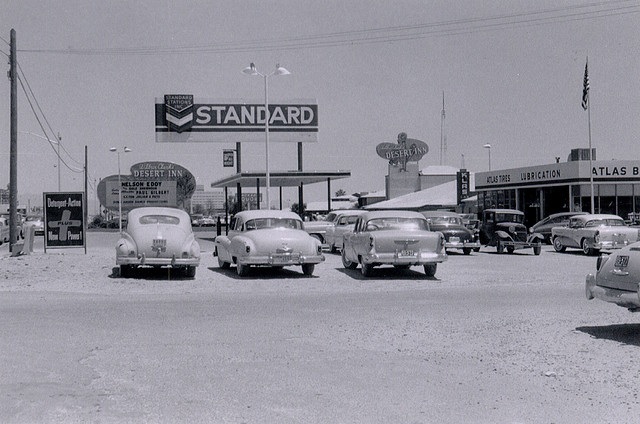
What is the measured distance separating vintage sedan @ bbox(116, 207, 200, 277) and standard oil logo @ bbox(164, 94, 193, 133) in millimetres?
26732

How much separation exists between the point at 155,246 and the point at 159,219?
1.27 metres

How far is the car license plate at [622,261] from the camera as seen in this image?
9074 mm

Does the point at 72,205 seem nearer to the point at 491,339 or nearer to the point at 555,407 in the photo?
the point at 491,339

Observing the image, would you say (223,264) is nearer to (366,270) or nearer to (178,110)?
(366,270)

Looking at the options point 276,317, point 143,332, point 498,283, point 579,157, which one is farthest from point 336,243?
point 579,157

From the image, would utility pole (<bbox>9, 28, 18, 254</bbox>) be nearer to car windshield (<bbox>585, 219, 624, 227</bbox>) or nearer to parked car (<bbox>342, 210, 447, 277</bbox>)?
parked car (<bbox>342, 210, 447, 277</bbox>)

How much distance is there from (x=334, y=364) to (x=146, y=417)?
2504 mm

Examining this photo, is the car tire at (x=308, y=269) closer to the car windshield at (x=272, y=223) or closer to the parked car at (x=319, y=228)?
the car windshield at (x=272, y=223)

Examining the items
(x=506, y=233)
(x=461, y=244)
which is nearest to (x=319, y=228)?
(x=461, y=244)

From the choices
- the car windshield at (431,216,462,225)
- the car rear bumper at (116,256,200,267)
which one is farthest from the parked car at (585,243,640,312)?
the car windshield at (431,216,462,225)

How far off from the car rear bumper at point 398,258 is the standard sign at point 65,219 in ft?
40.9

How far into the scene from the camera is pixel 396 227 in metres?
17.6

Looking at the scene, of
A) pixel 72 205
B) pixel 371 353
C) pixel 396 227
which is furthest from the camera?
pixel 72 205

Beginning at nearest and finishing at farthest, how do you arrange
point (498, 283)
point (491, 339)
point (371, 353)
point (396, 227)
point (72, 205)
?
point (371, 353)
point (491, 339)
point (498, 283)
point (396, 227)
point (72, 205)
